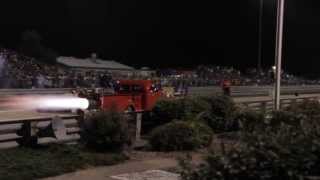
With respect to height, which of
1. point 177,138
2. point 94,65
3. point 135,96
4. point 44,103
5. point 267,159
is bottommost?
point 44,103

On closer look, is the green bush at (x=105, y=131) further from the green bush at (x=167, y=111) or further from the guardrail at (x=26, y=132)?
the green bush at (x=167, y=111)

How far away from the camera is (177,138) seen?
17266 mm

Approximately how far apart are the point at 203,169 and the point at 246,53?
91.1m

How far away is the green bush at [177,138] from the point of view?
17.2 metres

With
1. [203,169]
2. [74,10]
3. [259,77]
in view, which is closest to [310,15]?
[259,77]

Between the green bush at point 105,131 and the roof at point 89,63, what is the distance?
55.0m

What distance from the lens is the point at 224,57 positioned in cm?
9819

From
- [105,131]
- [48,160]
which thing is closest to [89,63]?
[105,131]

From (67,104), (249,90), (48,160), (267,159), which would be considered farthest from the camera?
(249,90)

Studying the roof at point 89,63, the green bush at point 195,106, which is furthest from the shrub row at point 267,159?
the roof at point 89,63

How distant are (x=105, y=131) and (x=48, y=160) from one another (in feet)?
7.60

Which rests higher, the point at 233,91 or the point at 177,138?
the point at 177,138

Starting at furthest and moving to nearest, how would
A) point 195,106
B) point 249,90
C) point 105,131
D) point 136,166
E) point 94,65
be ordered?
point 94,65 < point 249,90 < point 195,106 < point 105,131 < point 136,166

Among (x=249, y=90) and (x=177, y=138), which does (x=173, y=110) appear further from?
(x=249, y=90)
